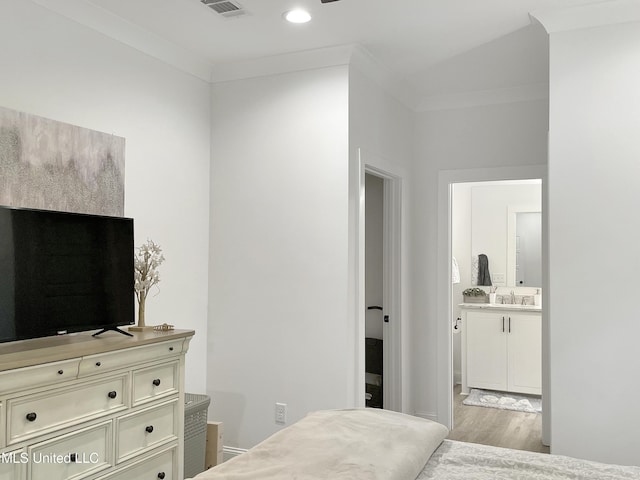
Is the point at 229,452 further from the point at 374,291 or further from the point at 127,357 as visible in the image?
the point at 374,291

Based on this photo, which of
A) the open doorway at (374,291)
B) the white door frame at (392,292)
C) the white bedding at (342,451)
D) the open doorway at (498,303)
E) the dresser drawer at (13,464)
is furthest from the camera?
the open doorway at (498,303)

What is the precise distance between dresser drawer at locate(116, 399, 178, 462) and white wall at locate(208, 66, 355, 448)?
3.29ft

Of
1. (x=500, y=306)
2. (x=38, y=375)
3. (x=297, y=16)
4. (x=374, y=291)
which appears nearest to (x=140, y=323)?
(x=38, y=375)

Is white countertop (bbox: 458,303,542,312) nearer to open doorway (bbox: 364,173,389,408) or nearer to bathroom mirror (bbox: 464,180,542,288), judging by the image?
bathroom mirror (bbox: 464,180,542,288)

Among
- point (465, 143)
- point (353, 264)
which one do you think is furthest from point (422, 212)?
point (353, 264)

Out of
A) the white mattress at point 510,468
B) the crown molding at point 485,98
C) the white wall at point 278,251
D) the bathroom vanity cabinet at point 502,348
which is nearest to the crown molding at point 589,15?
the white wall at point 278,251

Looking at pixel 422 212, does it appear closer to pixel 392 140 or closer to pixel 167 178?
pixel 392 140

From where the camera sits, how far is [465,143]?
15.5 feet

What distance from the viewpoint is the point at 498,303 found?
6.45 m

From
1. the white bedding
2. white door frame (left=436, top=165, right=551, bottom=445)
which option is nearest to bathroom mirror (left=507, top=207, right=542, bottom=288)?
white door frame (left=436, top=165, right=551, bottom=445)

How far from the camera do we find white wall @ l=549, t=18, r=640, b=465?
295 cm

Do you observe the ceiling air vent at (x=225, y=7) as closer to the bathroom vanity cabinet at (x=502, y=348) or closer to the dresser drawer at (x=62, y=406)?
the dresser drawer at (x=62, y=406)

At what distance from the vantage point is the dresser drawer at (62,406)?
6.94 feet

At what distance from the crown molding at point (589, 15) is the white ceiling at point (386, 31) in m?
0.06
